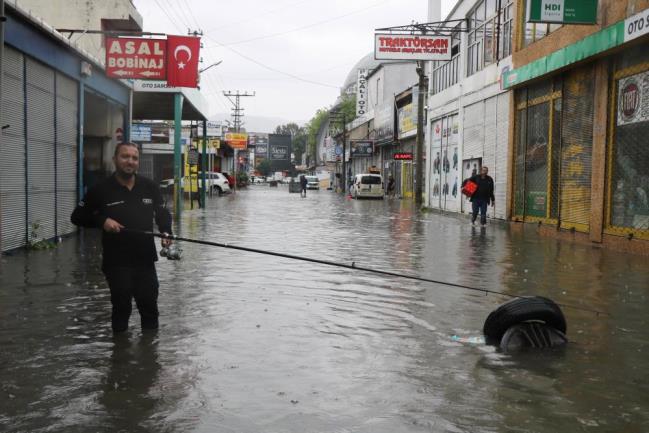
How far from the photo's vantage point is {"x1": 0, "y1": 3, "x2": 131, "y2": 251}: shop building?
11758 millimetres

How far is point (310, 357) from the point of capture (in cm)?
558

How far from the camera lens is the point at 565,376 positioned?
201 inches

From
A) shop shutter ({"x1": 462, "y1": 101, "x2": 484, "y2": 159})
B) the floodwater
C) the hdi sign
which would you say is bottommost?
the floodwater

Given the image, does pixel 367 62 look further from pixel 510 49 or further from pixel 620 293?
pixel 620 293

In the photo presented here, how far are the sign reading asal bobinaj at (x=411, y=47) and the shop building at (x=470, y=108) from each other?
1.08m

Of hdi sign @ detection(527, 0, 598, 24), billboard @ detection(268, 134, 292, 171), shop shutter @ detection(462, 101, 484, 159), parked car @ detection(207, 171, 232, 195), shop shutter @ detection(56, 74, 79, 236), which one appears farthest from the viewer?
billboard @ detection(268, 134, 292, 171)

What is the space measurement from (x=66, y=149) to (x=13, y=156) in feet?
11.8

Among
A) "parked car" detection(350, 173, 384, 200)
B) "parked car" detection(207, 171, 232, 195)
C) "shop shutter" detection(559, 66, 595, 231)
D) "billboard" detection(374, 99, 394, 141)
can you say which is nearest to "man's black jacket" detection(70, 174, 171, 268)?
"shop shutter" detection(559, 66, 595, 231)

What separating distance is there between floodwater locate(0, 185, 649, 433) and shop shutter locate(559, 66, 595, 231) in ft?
20.6

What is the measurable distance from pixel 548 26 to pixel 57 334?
16733 millimetres

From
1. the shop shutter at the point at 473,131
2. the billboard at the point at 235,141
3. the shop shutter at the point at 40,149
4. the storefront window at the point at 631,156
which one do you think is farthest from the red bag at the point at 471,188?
the billboard at the point at 235,141

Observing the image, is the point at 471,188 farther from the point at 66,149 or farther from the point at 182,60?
the point at 66,149

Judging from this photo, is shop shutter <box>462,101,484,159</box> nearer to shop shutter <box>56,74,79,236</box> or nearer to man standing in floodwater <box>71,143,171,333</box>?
shop shutter <box>56,74,79,236</box>

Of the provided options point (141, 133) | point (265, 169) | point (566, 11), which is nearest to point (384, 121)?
point (141, 133)
